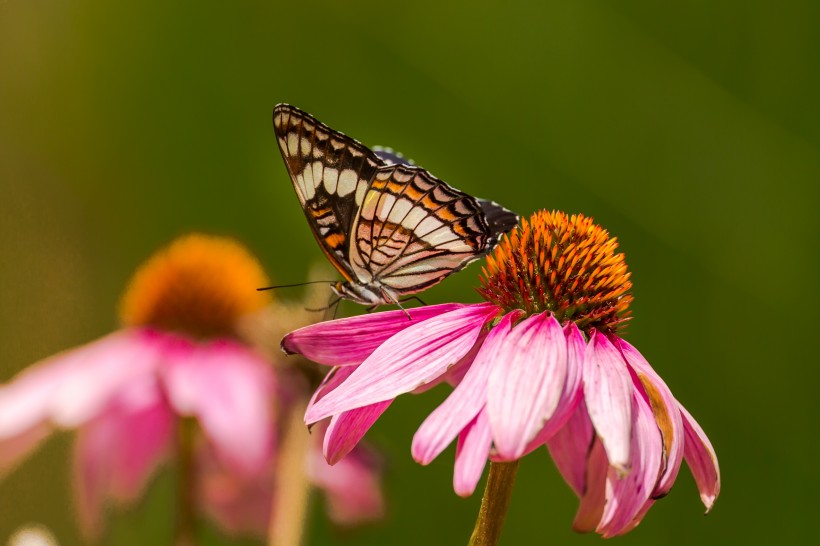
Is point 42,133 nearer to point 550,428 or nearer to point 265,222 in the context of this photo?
point 265,222

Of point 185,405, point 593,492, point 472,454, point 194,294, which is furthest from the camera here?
point 194,294

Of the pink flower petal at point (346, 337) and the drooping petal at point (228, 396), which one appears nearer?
the pink flower petal at point (346, 337)

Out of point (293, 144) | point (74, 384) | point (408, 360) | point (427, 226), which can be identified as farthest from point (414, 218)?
point (74, 384)

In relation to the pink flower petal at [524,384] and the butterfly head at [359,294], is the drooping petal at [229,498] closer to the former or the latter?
the butterfly head at [359,294]

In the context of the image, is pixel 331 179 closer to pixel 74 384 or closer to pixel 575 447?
pixel 575 447

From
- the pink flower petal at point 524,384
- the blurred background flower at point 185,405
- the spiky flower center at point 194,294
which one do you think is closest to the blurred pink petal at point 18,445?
the blurred background flower at point 185,405

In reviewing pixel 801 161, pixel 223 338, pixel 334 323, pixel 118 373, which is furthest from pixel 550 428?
pixel 801 161

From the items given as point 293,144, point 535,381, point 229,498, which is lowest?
point 229,498
